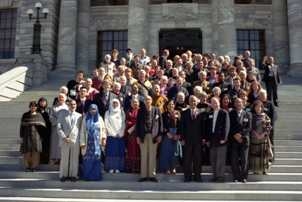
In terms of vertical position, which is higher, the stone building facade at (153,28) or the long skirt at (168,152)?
the stone building facade at (153,28)

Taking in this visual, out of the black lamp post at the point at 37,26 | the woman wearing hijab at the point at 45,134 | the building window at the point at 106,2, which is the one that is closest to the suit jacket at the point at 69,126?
the woman wearing hijab at the point at 45,134

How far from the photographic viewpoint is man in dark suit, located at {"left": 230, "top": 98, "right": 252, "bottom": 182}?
38.1 feet

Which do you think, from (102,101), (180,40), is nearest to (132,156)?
(102,101)

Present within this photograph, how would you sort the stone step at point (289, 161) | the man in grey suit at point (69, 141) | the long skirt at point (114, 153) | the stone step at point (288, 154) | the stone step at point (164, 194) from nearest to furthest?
1. the stone step at point (164, 194)
2. the man in grey suit at point (69, 141)
3. the long skirt at point (114, 153)
4. the stone step at point (289, 161)
5. the stone step at point (288, 154)

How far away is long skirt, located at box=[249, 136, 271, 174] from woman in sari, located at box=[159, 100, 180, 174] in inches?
72.2

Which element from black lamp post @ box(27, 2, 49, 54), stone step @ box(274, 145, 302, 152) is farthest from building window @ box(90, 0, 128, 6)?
stone step @ box(274, 145, 302, 152)

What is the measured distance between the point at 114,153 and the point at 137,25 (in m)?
19.2

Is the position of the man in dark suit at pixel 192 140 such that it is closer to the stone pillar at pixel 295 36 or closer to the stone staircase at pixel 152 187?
the stone staircase at pixel 152 187

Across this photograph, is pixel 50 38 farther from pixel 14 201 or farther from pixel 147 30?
pixel 14 201

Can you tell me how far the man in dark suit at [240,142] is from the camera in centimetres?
1161

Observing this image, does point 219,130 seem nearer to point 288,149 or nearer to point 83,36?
point 288,149

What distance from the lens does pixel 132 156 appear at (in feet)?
40.3

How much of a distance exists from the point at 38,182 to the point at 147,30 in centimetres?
2063

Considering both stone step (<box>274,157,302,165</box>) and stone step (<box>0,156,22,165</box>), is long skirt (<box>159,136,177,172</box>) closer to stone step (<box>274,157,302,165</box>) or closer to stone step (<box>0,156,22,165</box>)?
stone step (<box>274,157,302,165</box>)
